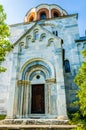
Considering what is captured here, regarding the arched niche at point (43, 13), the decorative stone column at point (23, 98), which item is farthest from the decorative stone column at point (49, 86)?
the arched niche at point (43, 13)

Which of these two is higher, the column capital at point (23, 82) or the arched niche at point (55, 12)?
the arched niche at point (55, 12)

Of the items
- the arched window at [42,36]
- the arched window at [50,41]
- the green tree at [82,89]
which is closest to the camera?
the green tree at [82,89]

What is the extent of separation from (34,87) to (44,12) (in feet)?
45.8

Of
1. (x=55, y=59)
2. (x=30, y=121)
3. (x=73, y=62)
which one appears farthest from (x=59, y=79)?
(x=73, y=62)

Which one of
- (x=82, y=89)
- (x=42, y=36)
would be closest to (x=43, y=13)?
(x=42, y=36)

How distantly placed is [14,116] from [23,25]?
13290 mm

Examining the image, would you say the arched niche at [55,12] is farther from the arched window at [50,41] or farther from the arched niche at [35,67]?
the arched niche at [35,67]

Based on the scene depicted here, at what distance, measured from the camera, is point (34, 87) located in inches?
505

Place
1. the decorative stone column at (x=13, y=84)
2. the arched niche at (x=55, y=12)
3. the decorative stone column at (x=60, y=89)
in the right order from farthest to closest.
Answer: the arched niche at (x=55, y=12), the decorative stone column at (x=13, y=84), the decorative stone column at (x=60, y=89)

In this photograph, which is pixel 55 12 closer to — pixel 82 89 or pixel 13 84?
pixel 13 84

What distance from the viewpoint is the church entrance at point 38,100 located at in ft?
39.3

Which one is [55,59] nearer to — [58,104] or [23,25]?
[58,104]

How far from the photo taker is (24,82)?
1270cm

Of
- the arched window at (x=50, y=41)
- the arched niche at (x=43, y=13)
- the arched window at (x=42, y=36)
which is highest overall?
the arched niche at (x=43, y=13)
